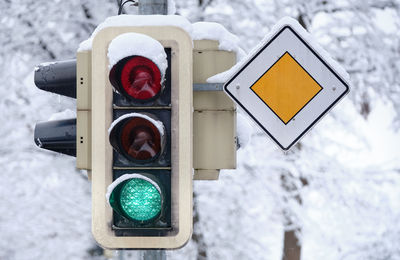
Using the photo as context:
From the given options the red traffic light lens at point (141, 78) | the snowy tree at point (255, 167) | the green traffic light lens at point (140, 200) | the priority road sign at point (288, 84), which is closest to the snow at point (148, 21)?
the red traffic light lens at point (141, 78)

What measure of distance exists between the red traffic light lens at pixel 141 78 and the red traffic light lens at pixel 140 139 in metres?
0.09

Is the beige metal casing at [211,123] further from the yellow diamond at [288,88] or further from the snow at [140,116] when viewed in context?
the snow at [140,116]

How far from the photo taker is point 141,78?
2.01 meters

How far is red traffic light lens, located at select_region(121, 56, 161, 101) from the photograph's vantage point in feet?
6.56

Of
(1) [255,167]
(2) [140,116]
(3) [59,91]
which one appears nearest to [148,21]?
(2) [140,116]

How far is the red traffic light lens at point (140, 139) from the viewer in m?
2.01

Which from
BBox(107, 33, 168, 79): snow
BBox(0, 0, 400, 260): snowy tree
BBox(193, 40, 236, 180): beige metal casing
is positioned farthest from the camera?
BBox(0, 0, 400, 260): snowy tree

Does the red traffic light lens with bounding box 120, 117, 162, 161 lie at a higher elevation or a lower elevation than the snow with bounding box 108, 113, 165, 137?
lower

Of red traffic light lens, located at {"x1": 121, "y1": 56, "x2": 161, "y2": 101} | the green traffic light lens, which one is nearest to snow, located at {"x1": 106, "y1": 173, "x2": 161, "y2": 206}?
the green traffic light lens

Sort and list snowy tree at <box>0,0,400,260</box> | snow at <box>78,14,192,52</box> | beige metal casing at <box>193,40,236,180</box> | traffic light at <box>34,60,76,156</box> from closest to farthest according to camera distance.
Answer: snow at <box>78,14,192,52</box> → beige metal casing at <box>193,40,236,180</box> → traffic light at <box>34,60,76,156</box> → snowy tree at <box>0,0,400,260</box>

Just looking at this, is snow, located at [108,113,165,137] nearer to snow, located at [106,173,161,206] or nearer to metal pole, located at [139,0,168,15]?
snow, located at [106,173,161,206]

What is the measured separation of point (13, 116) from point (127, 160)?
5842 millimetres

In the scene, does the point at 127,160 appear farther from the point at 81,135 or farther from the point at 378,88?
the point at 378,88

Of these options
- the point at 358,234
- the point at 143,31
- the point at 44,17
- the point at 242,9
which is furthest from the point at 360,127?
the point at 143,31
